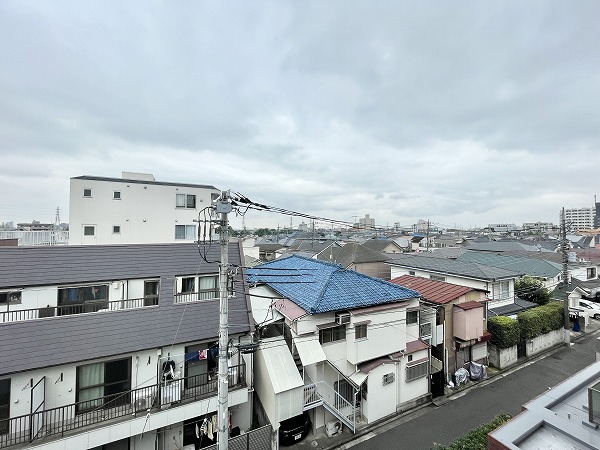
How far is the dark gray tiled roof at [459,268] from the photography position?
1829 centimetres

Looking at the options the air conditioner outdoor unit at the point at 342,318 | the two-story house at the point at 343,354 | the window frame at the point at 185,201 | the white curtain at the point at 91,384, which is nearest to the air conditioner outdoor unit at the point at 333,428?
the two-story house at the point at 343,354

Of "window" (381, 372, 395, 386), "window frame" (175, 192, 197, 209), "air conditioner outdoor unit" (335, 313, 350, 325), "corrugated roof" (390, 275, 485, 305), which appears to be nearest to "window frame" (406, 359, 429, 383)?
"window" (381, 372, 395, 386)

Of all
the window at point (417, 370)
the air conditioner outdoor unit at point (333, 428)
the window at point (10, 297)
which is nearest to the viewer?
the window at point (10, 297)

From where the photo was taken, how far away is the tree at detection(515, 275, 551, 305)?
20.7 metres

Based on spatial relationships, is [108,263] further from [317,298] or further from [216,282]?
[317,298]

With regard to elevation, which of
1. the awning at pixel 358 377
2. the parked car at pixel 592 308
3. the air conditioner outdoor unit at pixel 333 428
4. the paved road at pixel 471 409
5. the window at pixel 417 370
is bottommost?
the paved road at pixel 471 409

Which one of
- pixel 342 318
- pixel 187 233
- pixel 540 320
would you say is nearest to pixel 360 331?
pixel 342 318

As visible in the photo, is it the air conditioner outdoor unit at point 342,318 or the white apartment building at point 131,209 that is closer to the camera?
the air conditioner outdoor unit at point 342,318

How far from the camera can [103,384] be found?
8742mm

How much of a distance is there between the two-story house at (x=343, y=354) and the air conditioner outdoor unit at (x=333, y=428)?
3 centimetres

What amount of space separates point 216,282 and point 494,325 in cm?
1647

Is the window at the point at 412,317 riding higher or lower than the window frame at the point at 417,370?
higher

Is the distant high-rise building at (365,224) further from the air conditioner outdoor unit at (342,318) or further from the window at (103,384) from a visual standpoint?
the window at (103,384)

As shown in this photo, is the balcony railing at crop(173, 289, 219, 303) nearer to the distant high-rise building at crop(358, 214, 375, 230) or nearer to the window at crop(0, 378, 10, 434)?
the window at crop(0, 378, 10, 434)
